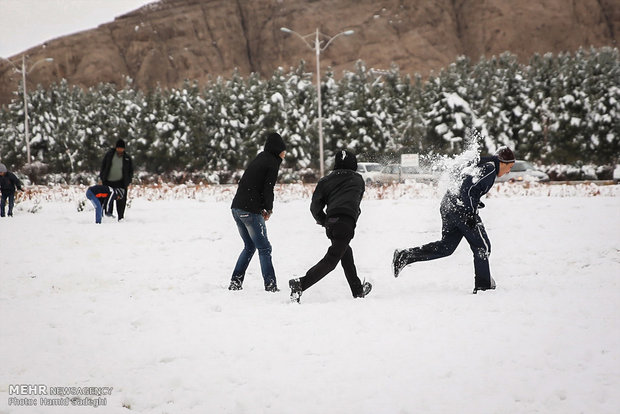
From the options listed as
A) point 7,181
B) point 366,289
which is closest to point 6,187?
point 7,181

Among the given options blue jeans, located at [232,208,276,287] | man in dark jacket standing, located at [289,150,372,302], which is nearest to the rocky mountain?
blue jeans, located at [232,208,276,287]

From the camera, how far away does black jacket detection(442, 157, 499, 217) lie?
231 inches

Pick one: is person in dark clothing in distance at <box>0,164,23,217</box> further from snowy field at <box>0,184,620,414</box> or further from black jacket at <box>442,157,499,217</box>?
black jacket at <box>442,157,499,217</box>

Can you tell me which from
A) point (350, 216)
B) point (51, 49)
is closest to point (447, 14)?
point (51, 49)

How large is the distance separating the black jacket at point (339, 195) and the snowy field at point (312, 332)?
980 mm

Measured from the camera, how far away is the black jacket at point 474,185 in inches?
231

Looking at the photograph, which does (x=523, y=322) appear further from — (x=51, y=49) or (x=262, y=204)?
(x=51, y=49)

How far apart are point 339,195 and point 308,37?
116 metres

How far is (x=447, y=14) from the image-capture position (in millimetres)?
116875

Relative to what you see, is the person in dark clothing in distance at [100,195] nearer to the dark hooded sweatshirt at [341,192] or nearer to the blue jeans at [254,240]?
the blue jeans at [254,240]

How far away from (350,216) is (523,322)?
6.54 feet

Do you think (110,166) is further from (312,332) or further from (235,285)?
(312,332)

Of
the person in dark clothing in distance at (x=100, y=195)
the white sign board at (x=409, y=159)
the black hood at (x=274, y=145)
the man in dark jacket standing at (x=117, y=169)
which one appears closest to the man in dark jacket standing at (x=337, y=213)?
the black hood at (x=274, y=145)

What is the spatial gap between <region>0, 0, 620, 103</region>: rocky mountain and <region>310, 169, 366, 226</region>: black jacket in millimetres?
103235
